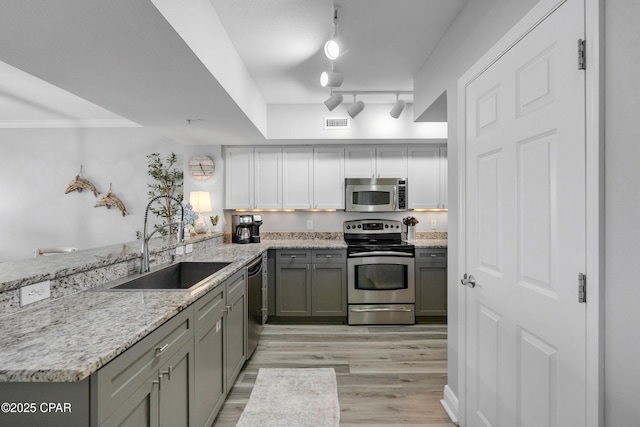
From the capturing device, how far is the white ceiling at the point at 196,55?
4.76 feet

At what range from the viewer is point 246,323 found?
8.87 ft

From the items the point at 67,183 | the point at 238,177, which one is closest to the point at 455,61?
the point at 238,177

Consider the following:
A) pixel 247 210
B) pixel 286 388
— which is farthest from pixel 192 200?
pixel 286 388

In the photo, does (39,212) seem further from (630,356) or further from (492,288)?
(630,356)

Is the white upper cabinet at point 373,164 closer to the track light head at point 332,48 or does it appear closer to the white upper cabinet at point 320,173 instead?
the white upper cabinet at point 320,173

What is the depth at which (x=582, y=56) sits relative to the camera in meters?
1.05

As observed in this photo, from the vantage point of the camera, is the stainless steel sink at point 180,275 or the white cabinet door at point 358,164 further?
the white cabinet door at point 358,164

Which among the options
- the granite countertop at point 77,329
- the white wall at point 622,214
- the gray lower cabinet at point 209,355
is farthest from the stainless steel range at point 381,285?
the white wall at point 622,214

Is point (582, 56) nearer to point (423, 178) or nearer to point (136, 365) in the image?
point (136, 365)

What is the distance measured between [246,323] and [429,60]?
8.70 feet

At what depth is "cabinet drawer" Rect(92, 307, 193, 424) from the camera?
942 mm

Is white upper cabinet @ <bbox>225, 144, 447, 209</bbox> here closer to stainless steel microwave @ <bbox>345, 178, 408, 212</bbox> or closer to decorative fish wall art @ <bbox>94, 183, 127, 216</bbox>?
stainless steel microwave @ <bbox>345, 178, 408, 212</bbox>

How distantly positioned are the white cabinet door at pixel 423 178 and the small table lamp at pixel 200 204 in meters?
2.56

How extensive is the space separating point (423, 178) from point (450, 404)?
9.05ft
